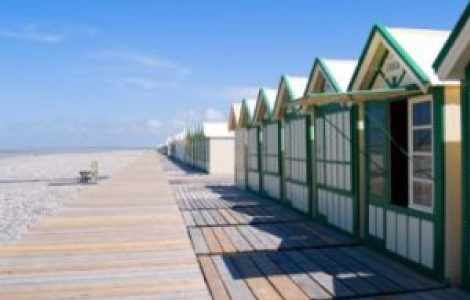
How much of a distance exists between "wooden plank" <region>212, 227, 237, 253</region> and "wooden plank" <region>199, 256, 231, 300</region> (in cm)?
64

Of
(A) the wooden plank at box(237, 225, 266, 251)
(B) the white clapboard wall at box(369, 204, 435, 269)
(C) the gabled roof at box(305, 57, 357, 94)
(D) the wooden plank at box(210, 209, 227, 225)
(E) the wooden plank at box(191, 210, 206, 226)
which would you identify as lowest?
(A) the wooden plank at box(237, 225, 266, 251)

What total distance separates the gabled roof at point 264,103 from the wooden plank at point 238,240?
575 centimetres

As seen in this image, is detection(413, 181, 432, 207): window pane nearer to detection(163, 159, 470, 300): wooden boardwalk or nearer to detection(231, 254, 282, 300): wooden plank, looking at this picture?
detection(163, 159, 470, 300): wooden boardwalk

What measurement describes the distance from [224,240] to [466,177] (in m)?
4.61

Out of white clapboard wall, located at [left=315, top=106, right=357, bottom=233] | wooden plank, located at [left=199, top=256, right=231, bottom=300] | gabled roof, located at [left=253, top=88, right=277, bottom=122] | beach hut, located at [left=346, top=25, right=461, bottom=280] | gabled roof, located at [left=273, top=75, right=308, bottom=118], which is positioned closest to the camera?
wooden plank, located at [left=199, top=256, right=231, bottom=300]

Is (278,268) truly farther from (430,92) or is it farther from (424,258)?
(430,92)

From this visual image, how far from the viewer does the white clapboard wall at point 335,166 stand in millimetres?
9375

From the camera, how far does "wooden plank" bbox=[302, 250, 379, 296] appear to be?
242 inches

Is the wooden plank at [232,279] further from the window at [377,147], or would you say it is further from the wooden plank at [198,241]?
the window at [377,147]

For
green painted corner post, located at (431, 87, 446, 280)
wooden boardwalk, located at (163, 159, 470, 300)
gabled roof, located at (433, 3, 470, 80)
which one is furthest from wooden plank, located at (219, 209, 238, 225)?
gabled roof, located at (433, 3, 470, 80)

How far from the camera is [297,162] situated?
1292 cm

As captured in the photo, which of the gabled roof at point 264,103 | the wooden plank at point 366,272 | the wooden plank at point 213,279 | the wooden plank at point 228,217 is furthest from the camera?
the gabled roof at point 264,103

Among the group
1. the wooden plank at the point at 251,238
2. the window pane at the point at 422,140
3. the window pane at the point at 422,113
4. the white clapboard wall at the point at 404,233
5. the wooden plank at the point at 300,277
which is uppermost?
the window pane at the point at 422,113

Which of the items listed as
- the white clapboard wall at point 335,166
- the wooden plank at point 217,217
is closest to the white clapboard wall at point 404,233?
the white clapboard wall at point 335,166
